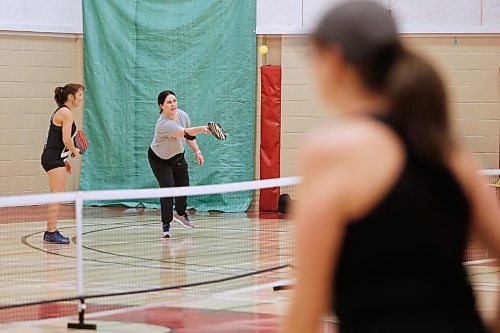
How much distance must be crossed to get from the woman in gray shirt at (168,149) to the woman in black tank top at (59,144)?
47.2 inches

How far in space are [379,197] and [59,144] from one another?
10968 mm

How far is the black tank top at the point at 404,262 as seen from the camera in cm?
200

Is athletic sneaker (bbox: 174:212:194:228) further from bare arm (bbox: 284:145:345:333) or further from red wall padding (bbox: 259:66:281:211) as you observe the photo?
bare arm (bbox: 284:145:345:333)

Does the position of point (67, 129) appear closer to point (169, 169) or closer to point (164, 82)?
point (169, 169)

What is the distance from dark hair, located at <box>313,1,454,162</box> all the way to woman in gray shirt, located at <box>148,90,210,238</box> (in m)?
11.0

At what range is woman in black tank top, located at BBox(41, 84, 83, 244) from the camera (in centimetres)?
1247

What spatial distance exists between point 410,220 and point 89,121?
15927mm

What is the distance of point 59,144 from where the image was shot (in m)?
12.7

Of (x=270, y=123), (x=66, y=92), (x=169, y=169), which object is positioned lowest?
(x=169, y=169)

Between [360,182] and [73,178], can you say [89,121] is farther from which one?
[360,182]

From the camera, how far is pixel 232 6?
667 inches

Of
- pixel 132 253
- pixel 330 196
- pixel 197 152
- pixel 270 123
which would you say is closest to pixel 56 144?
pixel 132 253

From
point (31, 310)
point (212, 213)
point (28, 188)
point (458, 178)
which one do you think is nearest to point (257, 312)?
point (31, 310)

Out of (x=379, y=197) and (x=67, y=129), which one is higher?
(x=67, y=129)
